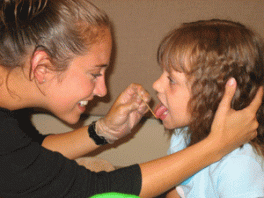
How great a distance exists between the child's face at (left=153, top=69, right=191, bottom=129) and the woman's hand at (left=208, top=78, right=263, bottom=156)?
129mm

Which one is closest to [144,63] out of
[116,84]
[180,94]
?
[116,84]

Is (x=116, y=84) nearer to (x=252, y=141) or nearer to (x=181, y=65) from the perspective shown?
(x=181, y=65)

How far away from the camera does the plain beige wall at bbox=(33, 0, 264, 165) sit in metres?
0.99

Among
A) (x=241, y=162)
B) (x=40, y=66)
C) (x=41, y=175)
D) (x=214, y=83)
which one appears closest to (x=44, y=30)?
(x=40, y=66)

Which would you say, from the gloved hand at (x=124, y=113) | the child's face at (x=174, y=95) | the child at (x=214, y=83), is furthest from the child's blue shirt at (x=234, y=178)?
the gloved hand at (x=124, y=113)

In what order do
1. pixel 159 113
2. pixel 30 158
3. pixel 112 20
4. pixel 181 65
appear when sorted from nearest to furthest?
pixel 30 158 → pixel 181 65 → pixel 159 113 → pixel 112 20

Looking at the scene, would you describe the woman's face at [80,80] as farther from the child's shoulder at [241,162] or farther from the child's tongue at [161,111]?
the child's shoulder at [241,162]

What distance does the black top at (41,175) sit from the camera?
2.18 feet

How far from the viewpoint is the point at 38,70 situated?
748 mm

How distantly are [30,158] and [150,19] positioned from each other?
2.06 ft

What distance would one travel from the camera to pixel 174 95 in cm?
82

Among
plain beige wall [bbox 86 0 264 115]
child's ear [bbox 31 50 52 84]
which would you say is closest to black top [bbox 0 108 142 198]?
child's ear [bbox 31 50 52 84]

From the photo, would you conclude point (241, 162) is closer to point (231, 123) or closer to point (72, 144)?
point (231, 123)

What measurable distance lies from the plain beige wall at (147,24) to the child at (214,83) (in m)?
0.20
